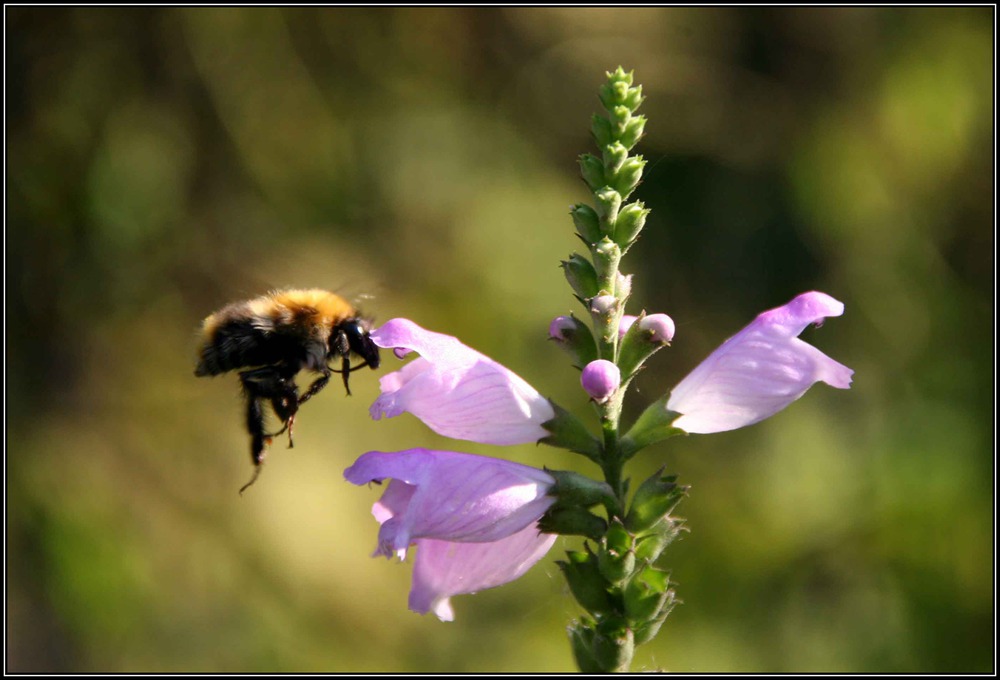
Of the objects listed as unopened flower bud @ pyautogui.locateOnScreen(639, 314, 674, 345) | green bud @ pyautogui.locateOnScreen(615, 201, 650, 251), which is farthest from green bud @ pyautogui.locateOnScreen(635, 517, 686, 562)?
green bud @ pyautogui.locateOnScreen(615, 201, 650, 251)

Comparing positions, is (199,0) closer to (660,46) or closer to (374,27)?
(374,27)

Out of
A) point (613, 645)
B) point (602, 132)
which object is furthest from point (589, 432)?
point (602, 132)

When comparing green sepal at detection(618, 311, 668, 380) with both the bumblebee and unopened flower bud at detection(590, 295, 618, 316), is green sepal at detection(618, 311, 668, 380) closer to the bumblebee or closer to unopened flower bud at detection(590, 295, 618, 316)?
unopened flower bud at detection(590, 295, 618, 316)

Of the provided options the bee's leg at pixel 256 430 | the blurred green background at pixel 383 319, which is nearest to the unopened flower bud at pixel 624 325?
the bee's leg at pixel 256 430

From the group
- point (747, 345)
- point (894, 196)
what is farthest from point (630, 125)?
point (894, 196)

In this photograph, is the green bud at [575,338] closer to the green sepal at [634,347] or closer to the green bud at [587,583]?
the green sepal at [634,347]

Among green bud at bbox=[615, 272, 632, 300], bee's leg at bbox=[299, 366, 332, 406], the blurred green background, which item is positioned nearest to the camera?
green bud at bbox=[615, 272, 632, 300]

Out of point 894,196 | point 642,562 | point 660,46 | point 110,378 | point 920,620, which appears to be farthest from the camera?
point 660,46
